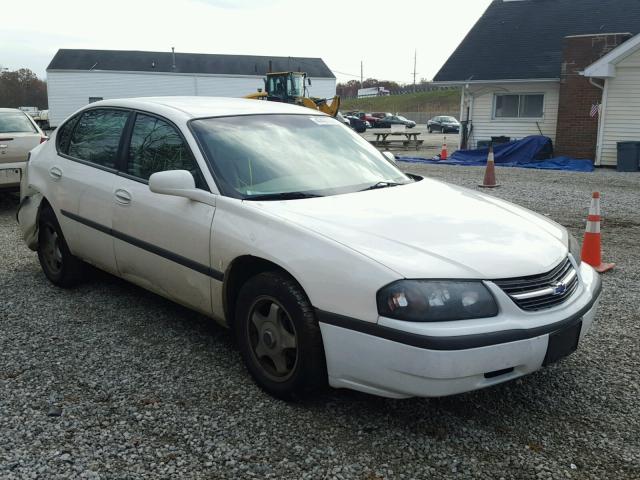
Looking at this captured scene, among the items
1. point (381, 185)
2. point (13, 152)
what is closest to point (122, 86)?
point (13, 152)

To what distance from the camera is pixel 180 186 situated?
353 centimetres

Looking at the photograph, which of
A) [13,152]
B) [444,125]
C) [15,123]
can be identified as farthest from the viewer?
[444,125]

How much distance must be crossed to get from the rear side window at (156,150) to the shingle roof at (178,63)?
165 ft

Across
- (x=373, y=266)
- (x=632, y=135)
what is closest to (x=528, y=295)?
(x=373, y=266)

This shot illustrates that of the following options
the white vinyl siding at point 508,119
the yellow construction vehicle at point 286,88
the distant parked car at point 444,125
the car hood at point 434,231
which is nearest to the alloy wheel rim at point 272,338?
the car hood at point 434,231

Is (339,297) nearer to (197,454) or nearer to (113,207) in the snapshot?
(197,454)

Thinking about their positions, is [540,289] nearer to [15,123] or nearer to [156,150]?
[156,150]

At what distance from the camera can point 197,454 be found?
9.14ft

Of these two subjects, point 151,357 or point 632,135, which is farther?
point 632,135

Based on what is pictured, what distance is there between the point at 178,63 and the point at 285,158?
54.0 meters

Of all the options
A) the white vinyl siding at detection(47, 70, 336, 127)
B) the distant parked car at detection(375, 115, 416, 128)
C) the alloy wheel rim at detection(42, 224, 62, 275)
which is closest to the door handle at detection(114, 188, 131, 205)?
the alloy wheel rim at detection(42, 224, 62, 275)

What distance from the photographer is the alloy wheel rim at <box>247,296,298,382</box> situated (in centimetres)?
313

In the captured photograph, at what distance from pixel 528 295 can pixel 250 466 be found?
4.83 feet

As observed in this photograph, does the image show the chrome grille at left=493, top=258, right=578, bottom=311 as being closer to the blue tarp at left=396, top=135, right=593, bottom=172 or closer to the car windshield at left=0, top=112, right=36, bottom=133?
the car windshield at left=0, top=112, right=36, bottom=133
